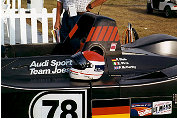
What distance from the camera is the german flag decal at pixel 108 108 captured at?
11.7ft

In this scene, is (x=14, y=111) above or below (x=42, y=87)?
below

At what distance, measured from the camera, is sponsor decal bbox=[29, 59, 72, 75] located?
3854 mm

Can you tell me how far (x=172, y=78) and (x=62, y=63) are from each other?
1.18 m

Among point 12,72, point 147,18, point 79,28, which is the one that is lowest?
point 147,18

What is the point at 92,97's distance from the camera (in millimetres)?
3568

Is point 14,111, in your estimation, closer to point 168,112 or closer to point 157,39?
point 168,112

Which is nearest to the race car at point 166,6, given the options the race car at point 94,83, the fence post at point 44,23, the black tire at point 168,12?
the black tire at point 168,12

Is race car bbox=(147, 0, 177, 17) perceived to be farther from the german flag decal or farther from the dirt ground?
the german flag decal

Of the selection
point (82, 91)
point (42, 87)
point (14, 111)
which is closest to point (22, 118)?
point (14, 111)

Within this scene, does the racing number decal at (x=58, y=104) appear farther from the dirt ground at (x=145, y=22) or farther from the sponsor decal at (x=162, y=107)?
the dirt ground at (x=145, y=22)

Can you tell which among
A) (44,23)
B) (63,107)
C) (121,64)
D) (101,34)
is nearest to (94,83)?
(63,107)

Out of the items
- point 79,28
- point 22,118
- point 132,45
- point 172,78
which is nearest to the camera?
point 22,118

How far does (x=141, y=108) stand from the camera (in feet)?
12.0

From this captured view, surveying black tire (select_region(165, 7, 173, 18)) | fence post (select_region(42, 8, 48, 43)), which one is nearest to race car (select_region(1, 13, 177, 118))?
fence post (select_region(42, 8, 48, 43))
